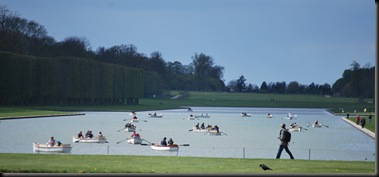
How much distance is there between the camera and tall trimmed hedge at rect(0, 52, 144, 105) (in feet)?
288

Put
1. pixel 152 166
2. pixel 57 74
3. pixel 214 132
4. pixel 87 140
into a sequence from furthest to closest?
pixel 57 74
pixel 214 132
pixel 87 140
pixel 152 166

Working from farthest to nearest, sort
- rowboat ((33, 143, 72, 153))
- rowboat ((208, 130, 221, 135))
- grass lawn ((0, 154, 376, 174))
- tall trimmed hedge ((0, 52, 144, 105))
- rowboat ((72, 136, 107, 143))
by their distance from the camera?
tall trimmed hedge ((0, 52, 144, 105))
rowboat ((208, 130, 221, 135))
rowboat ((72, 136, 107, 143))
rowboat ((33, 143, 72, 153))
grass lawn ((0, 154, 376, 174))

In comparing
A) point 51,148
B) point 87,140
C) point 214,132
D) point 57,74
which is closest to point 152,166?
point 51,148

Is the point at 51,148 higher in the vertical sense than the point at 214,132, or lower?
lower

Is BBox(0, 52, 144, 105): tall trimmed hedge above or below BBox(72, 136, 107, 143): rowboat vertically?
above

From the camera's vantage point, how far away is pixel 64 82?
102 m

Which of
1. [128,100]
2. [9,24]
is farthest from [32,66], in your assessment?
[128,100]

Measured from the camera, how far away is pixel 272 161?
85.0 ft

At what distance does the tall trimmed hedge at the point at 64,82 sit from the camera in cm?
8781

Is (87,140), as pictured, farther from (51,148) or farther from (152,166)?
(152,166)

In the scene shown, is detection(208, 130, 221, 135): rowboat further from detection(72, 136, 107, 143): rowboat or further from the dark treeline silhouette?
the dark treeline silhouette

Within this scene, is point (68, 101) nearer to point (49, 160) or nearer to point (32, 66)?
point (32, 66)

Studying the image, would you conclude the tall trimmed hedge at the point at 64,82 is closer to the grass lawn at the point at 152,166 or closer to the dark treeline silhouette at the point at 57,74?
the dark treeline silhouette at the point at 57,74

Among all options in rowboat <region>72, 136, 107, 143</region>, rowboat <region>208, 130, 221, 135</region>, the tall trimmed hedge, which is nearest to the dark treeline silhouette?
the tall trimmed hedge
